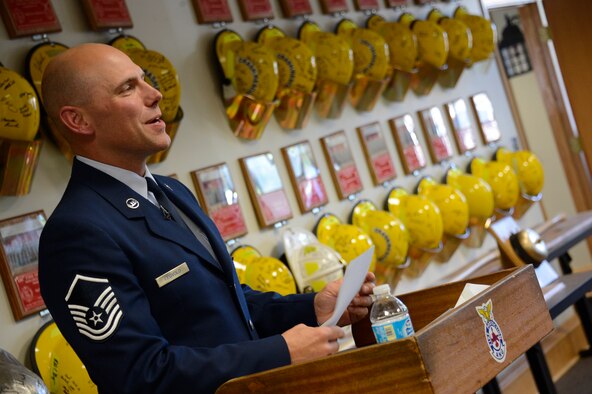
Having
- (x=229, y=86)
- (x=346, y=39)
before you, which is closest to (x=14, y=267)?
(x=229, y=86)

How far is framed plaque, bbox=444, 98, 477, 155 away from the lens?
18.6 ft

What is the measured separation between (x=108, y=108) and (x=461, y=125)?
3.97m

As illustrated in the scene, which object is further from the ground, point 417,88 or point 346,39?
point 346,39

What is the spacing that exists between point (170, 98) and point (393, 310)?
64.1 inches

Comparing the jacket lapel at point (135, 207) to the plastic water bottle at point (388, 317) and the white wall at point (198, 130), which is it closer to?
the plastic water bottle at point (388, 317)

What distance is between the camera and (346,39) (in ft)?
15.2

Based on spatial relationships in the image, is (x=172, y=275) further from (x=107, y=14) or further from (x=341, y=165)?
(x=341, y=165)

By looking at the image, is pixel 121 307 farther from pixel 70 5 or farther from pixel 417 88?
pixel 417 88

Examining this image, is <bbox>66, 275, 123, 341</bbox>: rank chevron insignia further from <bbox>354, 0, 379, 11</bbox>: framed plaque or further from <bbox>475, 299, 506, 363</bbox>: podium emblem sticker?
<bbox>354, 0, 379, 11</bbox>: framed plaque

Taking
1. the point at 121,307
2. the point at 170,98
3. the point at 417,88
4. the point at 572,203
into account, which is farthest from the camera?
the point at 572,203

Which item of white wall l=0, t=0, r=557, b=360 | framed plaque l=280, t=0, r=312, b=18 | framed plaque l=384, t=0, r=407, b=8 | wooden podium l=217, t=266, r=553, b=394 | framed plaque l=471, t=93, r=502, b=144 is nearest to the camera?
wooden podium l=217, t=266, r=553, b=394

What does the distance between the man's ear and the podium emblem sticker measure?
96cm

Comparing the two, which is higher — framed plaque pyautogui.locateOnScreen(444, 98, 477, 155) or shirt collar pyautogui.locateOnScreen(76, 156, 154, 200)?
shirt collar pyautogui.locateOnScreen(76, 156, 154, 200)

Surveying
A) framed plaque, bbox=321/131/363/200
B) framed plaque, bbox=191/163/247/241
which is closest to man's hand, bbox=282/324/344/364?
framed plaque, bbox=191/163/247/241
